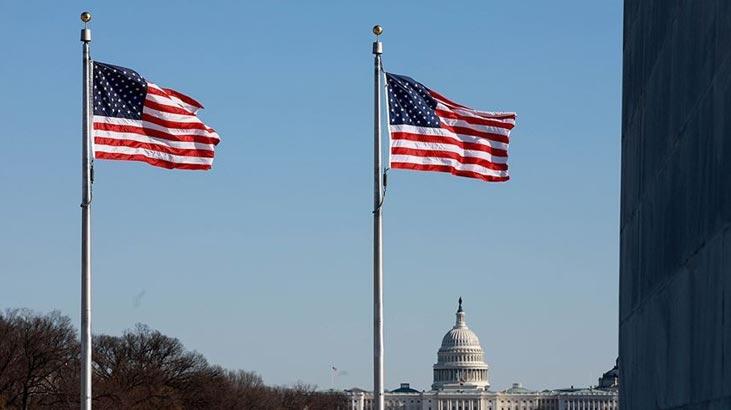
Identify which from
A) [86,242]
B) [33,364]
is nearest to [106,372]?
[33,364]

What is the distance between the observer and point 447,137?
115 ft

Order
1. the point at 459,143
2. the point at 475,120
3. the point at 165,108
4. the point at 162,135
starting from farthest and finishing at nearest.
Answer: the point at 475,120, the point at 459,143, the point at 165,108, the point at 162,135

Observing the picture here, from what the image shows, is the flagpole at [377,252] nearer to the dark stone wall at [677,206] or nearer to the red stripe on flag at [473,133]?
the red stripe on flag at [473,133]

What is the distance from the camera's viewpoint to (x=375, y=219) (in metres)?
35.7

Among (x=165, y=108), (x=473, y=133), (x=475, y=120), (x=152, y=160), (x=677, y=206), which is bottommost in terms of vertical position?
(x=677, y=206)

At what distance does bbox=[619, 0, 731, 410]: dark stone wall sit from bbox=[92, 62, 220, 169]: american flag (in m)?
8.32

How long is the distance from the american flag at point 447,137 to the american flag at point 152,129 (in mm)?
3567

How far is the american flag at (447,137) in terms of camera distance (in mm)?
34812

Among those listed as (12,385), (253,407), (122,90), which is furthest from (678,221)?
(253,407)

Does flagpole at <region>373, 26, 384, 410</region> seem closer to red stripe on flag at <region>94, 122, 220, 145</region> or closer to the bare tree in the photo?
red stripe on flag at <region>94, 122, 220, 145</region>

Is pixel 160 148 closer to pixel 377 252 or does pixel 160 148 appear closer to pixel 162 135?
pixel 162 135

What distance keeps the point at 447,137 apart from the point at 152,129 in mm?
5520

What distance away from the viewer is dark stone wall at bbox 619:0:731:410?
695 inches

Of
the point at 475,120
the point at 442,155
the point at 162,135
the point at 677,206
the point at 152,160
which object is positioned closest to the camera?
the point at 677,206
